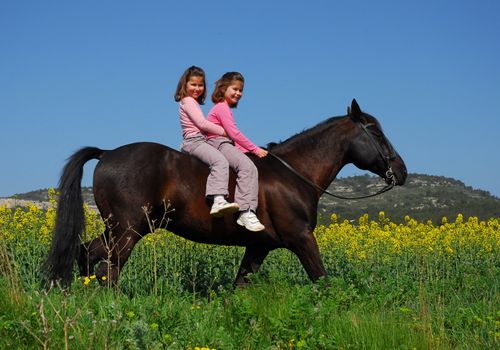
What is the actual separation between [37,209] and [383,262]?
5.58m

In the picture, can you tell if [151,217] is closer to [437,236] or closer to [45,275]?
[45,275]

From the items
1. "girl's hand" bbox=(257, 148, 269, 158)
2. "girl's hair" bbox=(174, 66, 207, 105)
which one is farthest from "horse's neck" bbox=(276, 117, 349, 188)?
"girl's hair" bbox=(174, 66, 207, 105)

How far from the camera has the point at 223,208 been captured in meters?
6.16

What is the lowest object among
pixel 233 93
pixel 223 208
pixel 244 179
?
pixel 223 208

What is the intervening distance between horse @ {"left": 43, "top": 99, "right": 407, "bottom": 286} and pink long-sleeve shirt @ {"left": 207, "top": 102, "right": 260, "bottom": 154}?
31 centimetres

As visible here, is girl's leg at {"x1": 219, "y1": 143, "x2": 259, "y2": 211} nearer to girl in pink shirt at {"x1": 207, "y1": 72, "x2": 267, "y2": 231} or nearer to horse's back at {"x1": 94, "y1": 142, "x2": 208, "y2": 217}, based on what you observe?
girl in pink shirt at {"x1": 207, "y1": 72, "x2": 267, "y2": 231}

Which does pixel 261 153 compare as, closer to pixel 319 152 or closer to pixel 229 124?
pixel 229 124

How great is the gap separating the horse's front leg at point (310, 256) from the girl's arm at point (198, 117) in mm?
1418

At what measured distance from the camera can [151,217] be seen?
645 centimetres

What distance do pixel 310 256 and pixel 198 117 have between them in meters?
1.85

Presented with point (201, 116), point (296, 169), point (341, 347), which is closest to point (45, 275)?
point (201, 116)

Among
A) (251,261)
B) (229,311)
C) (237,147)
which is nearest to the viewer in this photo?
(229,311)

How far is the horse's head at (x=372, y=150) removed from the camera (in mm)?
7133

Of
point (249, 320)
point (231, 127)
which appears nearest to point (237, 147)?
point (231, 127)
